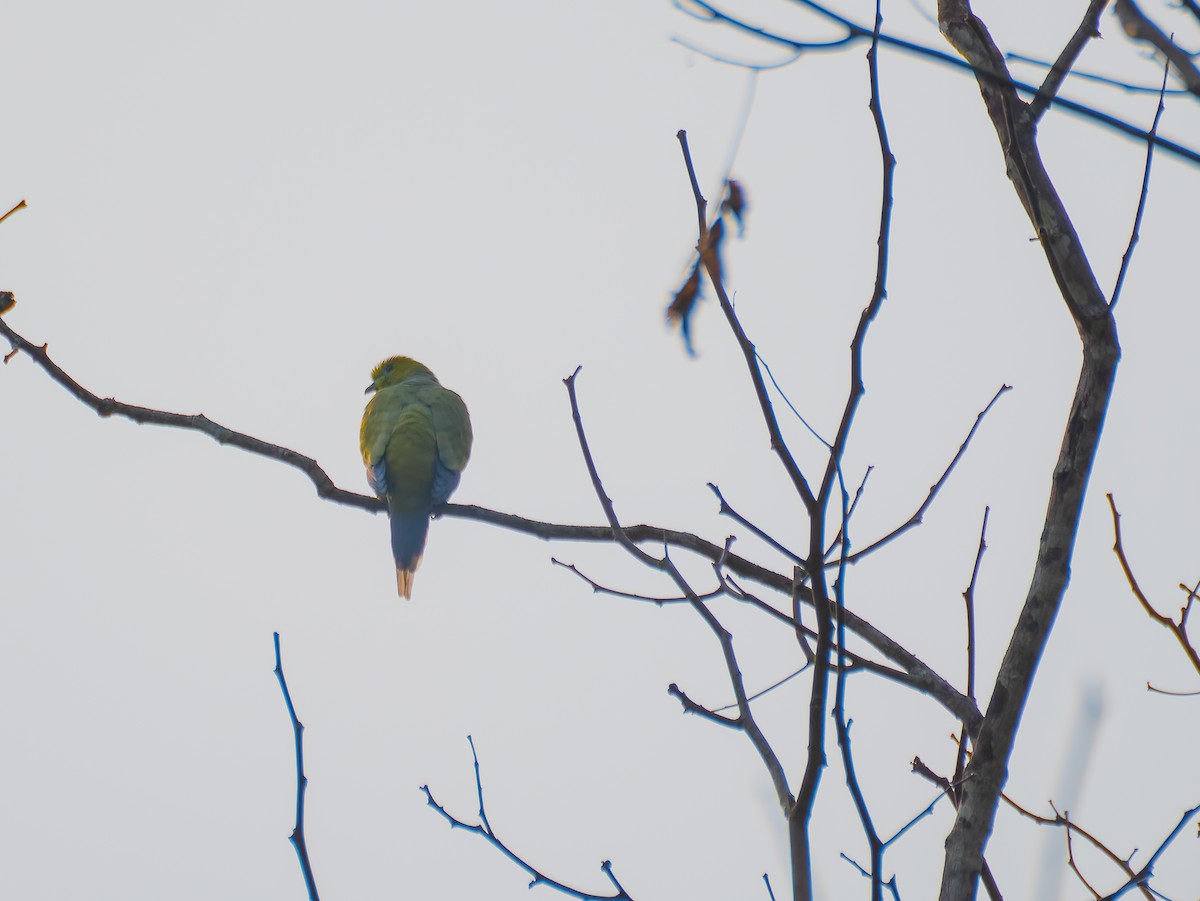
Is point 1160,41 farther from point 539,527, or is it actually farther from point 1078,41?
point 539,527

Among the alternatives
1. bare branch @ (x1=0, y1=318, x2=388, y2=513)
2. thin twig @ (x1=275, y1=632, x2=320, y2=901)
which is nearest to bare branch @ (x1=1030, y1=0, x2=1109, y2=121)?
thin twig @ (x1=275, y1=632, x2=320, y2=901)

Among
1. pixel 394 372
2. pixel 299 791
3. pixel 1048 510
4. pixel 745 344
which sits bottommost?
pixel 299 791

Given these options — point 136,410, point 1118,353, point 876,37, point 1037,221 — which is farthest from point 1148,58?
point 136,410

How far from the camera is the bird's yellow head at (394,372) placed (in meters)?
8.37

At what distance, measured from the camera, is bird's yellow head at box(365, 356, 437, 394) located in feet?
27.5

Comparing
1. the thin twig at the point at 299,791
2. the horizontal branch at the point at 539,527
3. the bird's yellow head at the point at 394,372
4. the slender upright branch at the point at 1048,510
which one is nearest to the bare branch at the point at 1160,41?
the slender upright branch at the point at 1048,510

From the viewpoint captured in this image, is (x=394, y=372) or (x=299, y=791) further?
(x=394, y=372)

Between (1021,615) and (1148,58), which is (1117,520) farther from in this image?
(1148,58)

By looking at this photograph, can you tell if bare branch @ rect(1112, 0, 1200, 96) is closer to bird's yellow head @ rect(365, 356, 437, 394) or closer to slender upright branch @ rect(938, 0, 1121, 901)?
slender upright branch @ rect(938, 0, 1121, 901)

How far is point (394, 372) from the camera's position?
8508mm

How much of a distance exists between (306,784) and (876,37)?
127 centimetres

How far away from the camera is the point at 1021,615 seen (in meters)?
2.60

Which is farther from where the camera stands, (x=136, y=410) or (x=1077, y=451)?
(x=136, y=410)

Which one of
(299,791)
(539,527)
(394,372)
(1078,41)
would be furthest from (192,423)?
(394,372)
